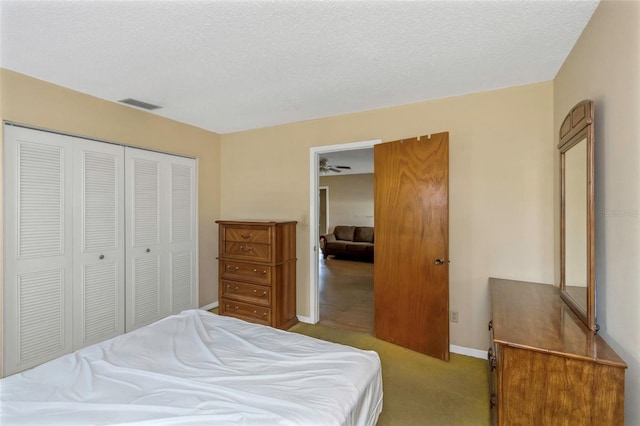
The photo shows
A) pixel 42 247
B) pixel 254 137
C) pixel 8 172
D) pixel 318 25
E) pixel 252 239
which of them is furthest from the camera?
pixel 254 137

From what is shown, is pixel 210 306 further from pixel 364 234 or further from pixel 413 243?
pixel 364 234

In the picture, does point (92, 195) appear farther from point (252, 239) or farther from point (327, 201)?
point (327, 201)

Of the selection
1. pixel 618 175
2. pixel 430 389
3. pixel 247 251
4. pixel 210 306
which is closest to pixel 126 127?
pixel 247 251

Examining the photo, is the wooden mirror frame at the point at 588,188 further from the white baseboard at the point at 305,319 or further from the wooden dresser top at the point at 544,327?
the white baseboard at the point at 305,319

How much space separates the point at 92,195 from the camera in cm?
271

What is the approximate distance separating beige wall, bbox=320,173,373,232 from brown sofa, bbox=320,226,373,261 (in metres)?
0.40

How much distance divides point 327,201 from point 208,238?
17.4 ft

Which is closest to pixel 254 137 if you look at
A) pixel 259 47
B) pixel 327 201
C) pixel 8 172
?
pixel 259 47

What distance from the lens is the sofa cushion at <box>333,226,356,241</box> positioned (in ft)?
26.3

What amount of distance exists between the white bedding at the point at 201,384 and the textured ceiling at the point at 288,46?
6.08ft

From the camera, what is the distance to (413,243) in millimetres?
2695

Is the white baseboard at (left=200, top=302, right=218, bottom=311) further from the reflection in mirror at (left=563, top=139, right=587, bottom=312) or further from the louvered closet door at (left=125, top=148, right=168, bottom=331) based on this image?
the reflection in mirror at (left=563, top=139, right=587, bottom=312)

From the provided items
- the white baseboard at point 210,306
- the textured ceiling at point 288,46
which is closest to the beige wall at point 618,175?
the textured ceiling at point 288,46

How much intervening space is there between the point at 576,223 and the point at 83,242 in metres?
3.87
